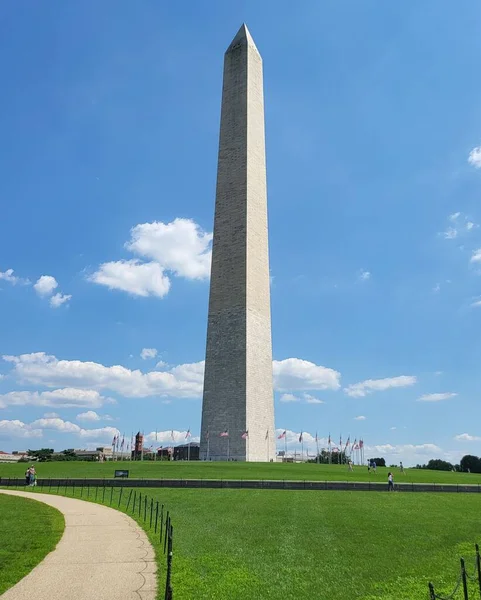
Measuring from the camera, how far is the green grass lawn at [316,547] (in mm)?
10125

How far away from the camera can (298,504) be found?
69.6ft

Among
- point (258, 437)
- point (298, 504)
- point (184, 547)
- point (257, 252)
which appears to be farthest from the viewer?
point (257, 252)

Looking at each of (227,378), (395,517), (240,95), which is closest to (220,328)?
(227,378)

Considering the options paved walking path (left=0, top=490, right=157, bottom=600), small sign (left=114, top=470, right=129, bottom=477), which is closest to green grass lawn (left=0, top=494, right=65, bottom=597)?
paved walking path (left=0, top=490, right=157, bottom=600)

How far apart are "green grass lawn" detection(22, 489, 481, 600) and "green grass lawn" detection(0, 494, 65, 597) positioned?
2623mm

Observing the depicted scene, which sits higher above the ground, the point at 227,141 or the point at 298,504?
the point at 227,141

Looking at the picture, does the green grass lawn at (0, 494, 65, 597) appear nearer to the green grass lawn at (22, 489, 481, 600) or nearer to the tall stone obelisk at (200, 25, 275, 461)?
the green grass lawn at (22, 489, 481, 600)

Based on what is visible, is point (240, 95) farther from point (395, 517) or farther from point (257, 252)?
point (395, 517)

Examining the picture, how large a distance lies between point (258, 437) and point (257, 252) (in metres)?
18.2

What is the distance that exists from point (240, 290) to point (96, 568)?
43.5m

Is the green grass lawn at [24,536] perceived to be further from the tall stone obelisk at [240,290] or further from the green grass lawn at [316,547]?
the tall stone obelisk at [240,290]

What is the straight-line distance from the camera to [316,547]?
13352mm

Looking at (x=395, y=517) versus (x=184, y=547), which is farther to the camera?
(x=395, y=517)

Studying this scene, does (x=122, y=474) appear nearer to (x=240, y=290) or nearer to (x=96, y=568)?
(x=96, y=568)
